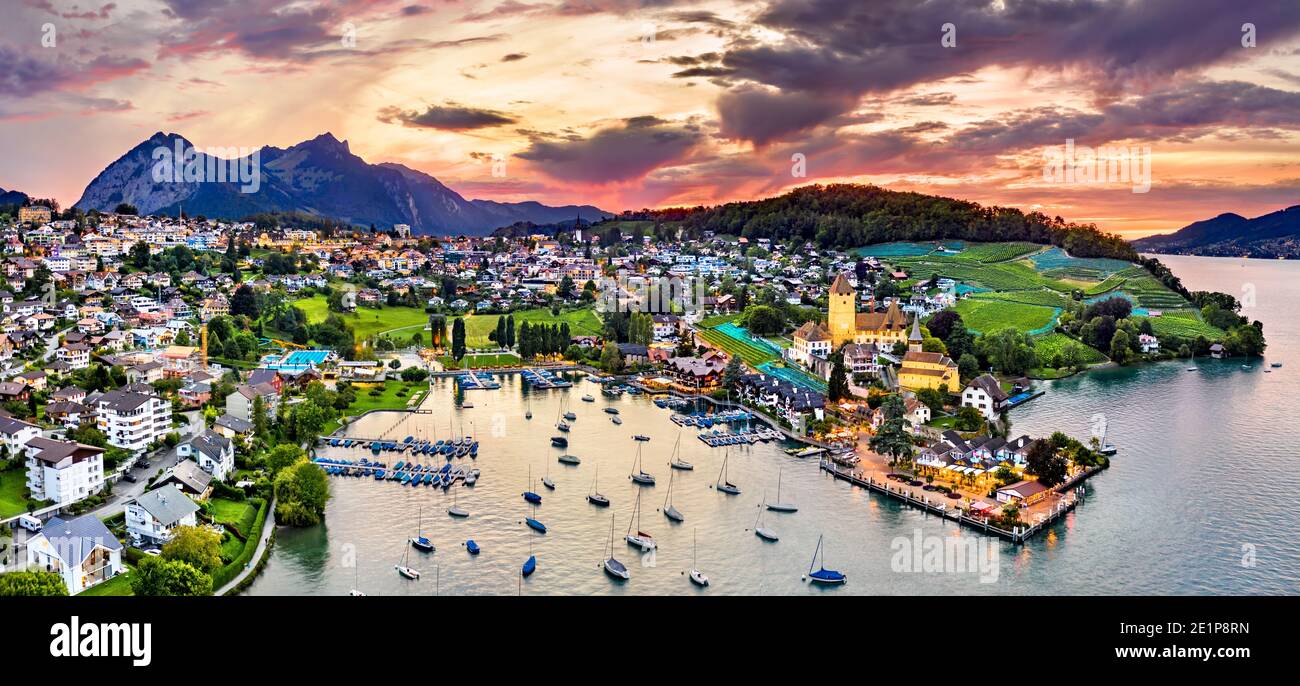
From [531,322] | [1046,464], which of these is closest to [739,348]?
[531,322]

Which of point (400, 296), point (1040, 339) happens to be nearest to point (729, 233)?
point (400, 296)

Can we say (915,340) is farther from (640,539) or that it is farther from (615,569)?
(615,569)

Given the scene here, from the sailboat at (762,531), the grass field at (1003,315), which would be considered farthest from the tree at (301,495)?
the grass field at (1003,315)

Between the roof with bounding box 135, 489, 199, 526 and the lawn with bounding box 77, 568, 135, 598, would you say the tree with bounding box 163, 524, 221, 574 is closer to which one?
the lawn with bounding box 77, 568, 135, 598

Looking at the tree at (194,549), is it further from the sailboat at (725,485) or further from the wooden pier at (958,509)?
the wooden pier at (958,509)

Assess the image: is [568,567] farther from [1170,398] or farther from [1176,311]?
[1176,311]

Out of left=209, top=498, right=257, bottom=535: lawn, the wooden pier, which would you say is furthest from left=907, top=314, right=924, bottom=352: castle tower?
left=209, top=498, right=257, bottom=535: lawn

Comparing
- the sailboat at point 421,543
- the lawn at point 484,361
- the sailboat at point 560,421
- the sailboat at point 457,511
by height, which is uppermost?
the lawn at point 484,361
